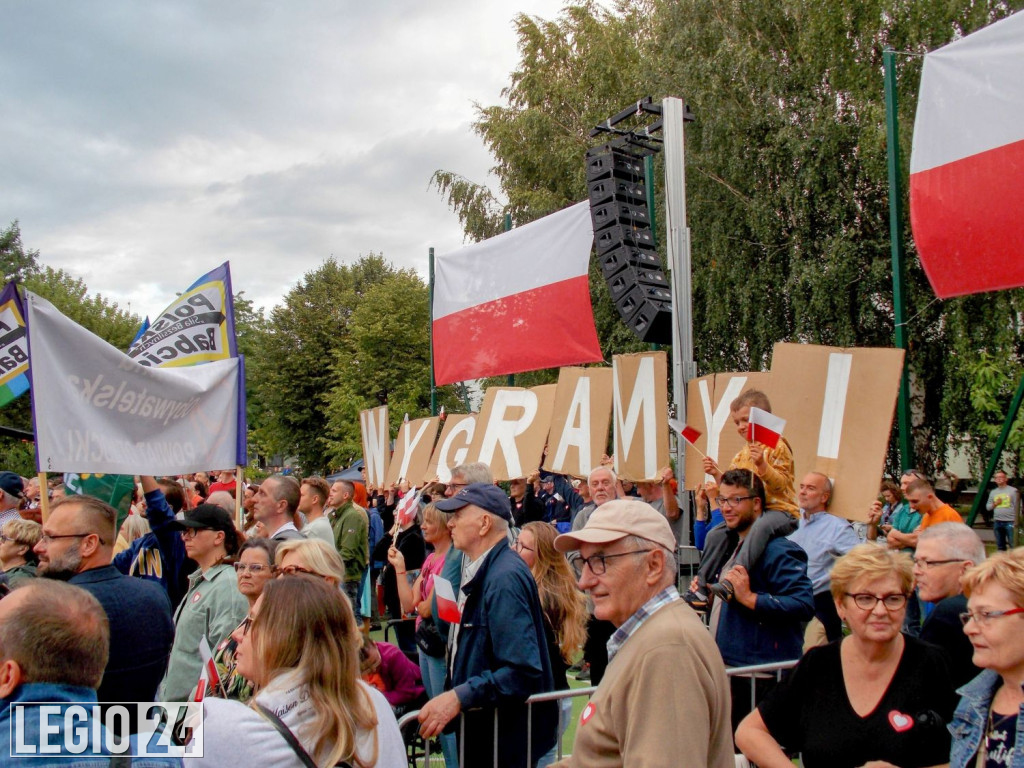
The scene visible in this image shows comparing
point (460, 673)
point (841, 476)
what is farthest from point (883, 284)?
point (460, 673)

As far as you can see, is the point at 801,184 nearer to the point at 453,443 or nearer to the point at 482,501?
the point at 453,443

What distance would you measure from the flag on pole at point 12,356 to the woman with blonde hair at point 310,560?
7470 mm

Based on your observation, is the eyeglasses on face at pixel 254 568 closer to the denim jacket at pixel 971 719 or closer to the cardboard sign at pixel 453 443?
the denim jacket at pixel 971 719

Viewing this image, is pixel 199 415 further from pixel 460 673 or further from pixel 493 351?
pixel 493 351

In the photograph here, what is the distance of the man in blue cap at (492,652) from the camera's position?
3.30 metres

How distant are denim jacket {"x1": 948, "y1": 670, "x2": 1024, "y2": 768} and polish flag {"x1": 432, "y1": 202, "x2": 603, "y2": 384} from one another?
23.8 feet

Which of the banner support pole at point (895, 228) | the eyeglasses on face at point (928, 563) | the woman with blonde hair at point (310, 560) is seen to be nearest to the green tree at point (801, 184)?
the banner support pole at point (895, 228)

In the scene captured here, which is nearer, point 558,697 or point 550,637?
point 558,697

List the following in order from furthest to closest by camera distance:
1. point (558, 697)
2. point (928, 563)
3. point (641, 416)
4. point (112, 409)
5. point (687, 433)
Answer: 1. point (641, 416)
2. point (687, 433)
3. point (112, 409)
4. point (558, 697)
5. point (928, 563)

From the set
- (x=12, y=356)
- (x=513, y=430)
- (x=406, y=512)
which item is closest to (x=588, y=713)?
(x=406, y=512)

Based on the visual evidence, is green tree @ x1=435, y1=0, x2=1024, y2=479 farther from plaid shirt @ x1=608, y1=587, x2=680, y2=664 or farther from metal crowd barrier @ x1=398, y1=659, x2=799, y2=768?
plaid shirt @ x1=608, y1=587, x2=680, y2=664

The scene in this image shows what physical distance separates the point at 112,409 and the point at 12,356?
5.70 m

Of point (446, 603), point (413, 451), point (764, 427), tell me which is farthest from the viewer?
point (413, 451)

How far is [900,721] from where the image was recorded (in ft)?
Answer: 8.89
